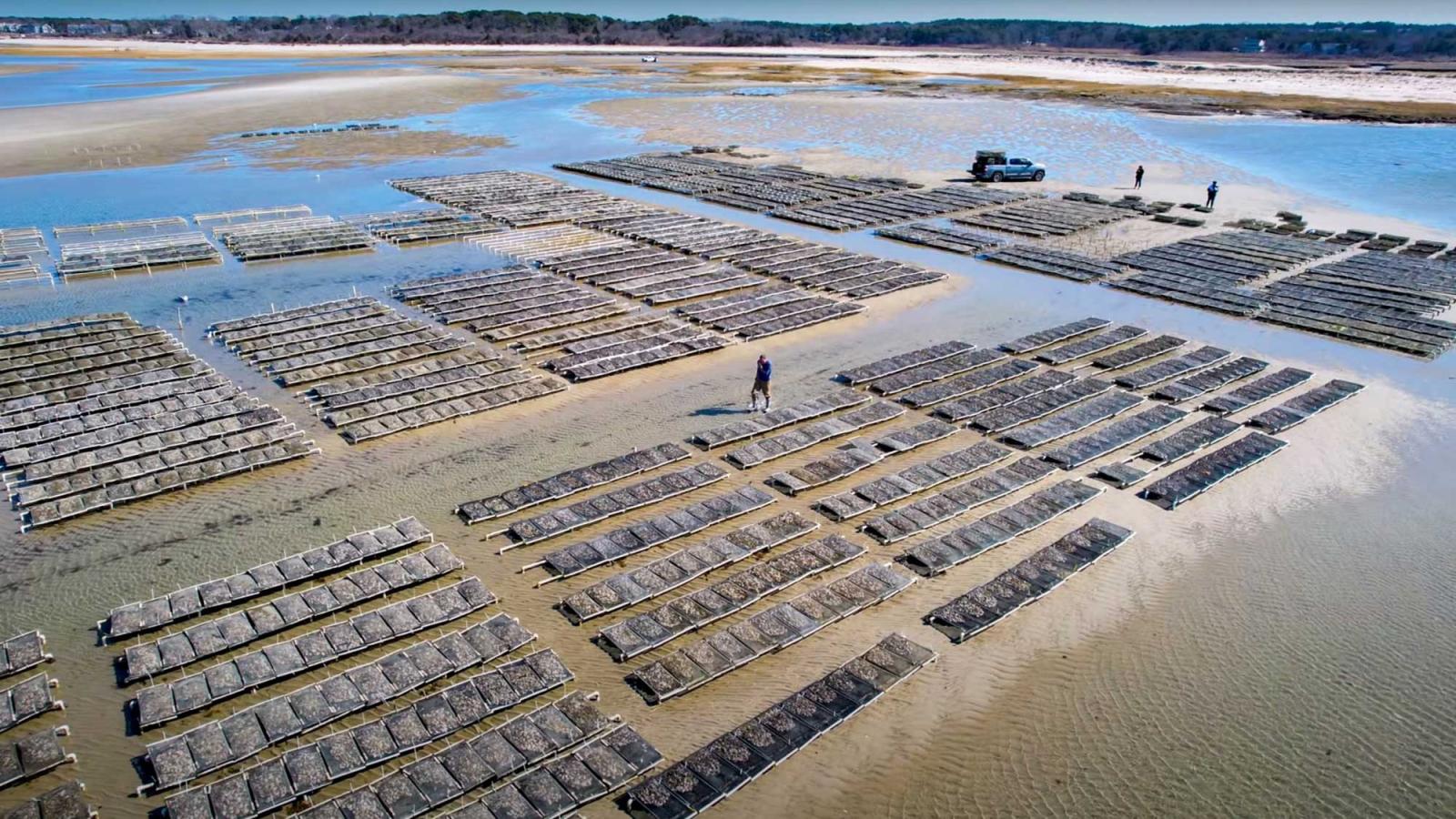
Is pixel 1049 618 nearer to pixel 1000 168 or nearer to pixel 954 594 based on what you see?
pixel 954 594

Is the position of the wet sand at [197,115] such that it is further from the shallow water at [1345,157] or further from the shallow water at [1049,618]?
the shallow water at [1345,157]

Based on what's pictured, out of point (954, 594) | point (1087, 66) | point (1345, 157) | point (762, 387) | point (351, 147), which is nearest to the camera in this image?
point (954, 594)

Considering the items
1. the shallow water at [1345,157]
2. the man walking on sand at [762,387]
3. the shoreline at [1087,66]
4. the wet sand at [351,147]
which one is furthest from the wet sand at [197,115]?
the shallow water at [1345,157]

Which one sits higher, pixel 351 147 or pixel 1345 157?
pixel 1345 157

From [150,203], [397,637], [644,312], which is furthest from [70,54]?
[397,637]

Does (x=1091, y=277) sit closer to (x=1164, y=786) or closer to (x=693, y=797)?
(x=1164, y=786)

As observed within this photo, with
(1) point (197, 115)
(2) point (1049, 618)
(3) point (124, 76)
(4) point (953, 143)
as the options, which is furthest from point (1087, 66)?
(2) point (1049, 618)

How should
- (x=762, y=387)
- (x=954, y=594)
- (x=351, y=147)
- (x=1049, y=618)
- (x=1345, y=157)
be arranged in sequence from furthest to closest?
(x=1345, y=157) < (x=351, y=147) < (x=762, y=387) < (x=954, y=594) < (x=1049, y=618)
